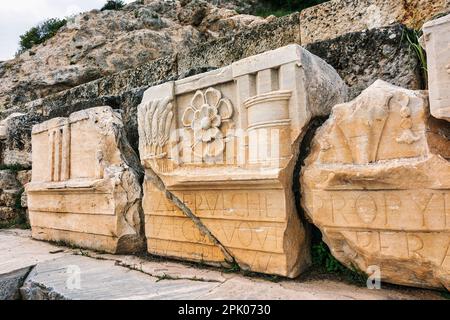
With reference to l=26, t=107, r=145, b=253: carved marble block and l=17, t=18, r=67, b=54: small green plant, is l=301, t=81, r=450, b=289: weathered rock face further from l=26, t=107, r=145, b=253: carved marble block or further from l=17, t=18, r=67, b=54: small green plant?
l=17, t=18, r=67, b=54: small green plant

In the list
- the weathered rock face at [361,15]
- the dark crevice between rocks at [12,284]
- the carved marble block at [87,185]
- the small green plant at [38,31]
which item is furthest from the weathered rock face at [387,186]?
the small green plant at [38,31]

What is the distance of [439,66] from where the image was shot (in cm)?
157

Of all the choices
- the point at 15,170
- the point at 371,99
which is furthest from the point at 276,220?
the point at 15,170

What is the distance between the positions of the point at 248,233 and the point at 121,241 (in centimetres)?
119

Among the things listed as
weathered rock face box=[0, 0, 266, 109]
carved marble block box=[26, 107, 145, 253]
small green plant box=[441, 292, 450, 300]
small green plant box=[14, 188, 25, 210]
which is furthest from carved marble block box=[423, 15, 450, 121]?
small green plant box=[14, 188, 25, 210]

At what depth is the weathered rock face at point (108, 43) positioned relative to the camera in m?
5.59

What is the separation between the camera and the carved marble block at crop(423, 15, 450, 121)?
5.03 feet

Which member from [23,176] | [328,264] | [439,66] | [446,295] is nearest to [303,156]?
[328,264]

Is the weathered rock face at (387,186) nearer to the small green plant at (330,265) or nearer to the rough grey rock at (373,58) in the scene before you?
the small green plant at (330,265)

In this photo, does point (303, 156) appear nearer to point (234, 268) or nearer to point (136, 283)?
point (234, 268)

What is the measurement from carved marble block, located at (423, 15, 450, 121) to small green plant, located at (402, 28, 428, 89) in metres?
0.57

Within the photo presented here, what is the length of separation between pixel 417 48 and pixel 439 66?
70 centimetres

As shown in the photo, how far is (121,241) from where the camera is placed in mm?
2719
